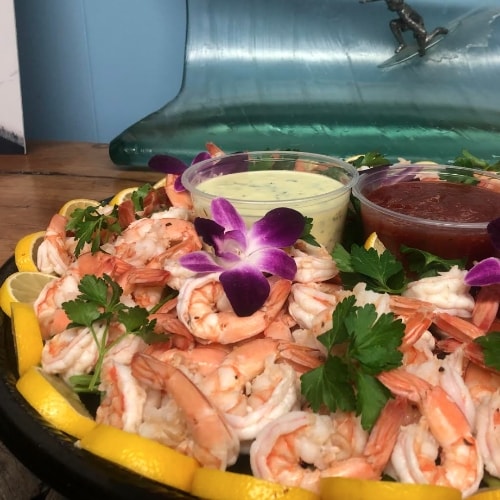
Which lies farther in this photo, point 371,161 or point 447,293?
point 371,161

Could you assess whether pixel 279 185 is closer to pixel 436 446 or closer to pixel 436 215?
pixel 436 215

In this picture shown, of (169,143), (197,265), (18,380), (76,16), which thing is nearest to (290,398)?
(197,265)

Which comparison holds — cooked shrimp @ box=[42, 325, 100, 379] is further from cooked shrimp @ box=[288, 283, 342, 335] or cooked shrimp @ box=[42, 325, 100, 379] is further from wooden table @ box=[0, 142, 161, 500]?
wooden table @ box=[0, 142, 161, 500]

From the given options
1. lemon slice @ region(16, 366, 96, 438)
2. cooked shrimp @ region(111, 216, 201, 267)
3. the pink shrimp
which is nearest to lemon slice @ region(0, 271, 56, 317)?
cooked shrimp @ region(111, 216, 201, 267)

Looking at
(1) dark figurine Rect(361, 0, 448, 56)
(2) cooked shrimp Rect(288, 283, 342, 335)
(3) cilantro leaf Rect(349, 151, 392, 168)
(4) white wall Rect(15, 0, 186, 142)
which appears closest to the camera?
(2) cooked shrimp Rect(288, 283, 342, 335)

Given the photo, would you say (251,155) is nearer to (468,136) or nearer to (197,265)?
(197,265)

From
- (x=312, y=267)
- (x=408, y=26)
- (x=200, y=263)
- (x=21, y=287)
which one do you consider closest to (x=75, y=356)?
(x=200, y=263)
